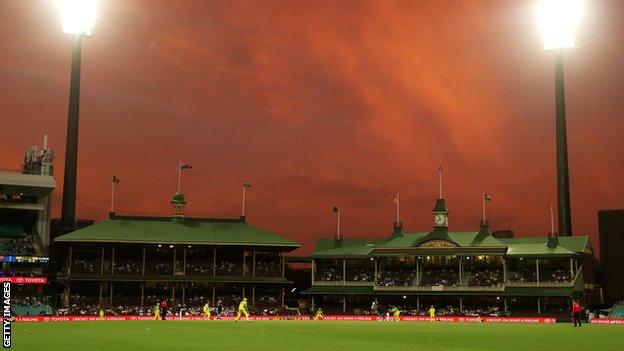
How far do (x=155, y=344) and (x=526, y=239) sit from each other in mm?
78216

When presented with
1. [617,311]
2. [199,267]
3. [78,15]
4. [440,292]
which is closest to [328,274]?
[440,292]

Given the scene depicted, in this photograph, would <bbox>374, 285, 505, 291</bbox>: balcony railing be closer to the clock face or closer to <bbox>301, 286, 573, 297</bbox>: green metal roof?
<bbox>301, 286, 573, 297</bbox>: green metal roof

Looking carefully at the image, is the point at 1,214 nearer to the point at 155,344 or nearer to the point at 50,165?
the point at 50,165

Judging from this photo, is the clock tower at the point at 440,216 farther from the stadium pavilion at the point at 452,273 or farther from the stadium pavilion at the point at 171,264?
the stadium pavilion at the point at 171,264

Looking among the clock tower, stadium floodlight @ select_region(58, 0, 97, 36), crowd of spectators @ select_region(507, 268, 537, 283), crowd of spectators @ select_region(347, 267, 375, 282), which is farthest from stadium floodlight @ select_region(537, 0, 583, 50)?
stadium floodlight @ select_region(58, 0, 97, 36)

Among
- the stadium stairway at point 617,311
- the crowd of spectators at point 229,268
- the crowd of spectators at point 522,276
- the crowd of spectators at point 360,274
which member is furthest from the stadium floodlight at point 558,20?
the crowd of spectators at point 229,268

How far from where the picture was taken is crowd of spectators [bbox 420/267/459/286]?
3853 inches

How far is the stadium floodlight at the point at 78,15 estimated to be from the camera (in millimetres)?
96625

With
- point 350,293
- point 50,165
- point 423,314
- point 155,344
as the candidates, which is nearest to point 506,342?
point 155,344

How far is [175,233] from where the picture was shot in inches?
3944

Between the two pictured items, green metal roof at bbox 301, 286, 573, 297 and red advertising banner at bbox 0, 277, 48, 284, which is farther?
green metal roof at bbox 301, 286, 573, 297

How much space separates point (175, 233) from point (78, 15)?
98.1ft

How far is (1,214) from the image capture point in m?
99.9

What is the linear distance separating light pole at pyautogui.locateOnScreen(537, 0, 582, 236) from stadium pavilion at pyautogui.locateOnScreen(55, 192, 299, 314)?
3680 cm
